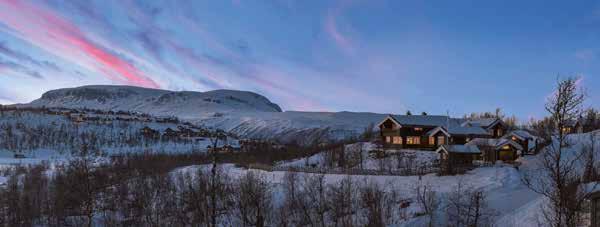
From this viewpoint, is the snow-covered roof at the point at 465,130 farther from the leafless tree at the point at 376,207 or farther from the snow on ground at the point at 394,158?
the leafless tree at the point at 376,207

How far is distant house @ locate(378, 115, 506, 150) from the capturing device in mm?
60688

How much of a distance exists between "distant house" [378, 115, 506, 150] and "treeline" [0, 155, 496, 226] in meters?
23.5

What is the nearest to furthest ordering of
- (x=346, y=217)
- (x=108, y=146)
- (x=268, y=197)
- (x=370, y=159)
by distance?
1. (x=346, y=217)
2. (x=268, y=197)
3. (x=370, y=159)
4. (x=108, y=146)

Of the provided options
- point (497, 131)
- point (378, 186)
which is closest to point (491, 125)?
point (497, 131)

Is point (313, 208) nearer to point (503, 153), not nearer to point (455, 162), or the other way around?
point (455, 162)

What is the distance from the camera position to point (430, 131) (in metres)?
63.2

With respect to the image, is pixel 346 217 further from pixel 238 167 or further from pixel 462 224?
pixel 238 167

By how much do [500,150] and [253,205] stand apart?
33.7m

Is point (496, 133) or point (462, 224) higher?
point (496, 133)

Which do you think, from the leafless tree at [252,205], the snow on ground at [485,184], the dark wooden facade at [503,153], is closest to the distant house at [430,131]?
the dark wooden facade at [503,153]

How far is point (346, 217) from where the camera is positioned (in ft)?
106

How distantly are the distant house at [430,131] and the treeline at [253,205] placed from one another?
23490 mm

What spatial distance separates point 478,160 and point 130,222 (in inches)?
1637

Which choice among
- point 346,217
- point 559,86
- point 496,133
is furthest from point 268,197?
point 496,133
